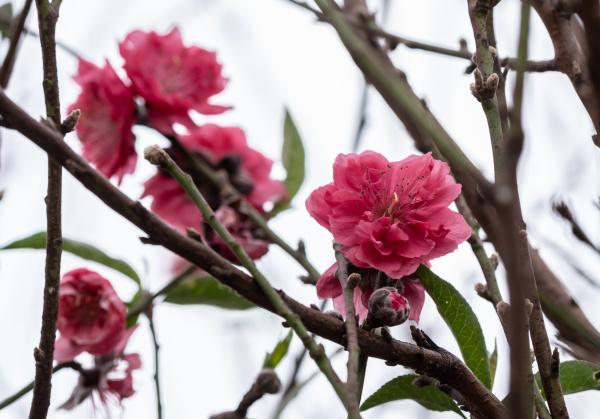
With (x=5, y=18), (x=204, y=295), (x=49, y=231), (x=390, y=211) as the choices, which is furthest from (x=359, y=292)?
(x=5, y=18)

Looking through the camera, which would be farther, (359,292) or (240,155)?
(240,155)

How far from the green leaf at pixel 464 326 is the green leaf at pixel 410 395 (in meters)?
0.06

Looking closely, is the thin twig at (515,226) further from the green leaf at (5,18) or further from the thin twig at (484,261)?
the green leaf at (5,18)

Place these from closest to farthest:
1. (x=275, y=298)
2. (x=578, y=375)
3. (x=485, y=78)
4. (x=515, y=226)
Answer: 1. (x=515, y=226)
2. (x=275, y=298)
3. (x=485, y=78)
4. (x=578, y=375)

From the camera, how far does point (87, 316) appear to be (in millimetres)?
1426

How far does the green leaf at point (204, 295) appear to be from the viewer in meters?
1.61

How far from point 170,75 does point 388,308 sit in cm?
102

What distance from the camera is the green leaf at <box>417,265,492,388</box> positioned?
103cm

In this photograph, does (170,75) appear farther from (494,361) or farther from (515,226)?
(515,226)

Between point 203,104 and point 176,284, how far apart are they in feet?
1.42

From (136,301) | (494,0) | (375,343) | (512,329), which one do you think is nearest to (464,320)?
(375,343)

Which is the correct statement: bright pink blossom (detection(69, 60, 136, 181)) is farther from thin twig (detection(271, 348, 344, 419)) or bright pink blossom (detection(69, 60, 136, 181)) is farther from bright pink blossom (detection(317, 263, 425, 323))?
bright pink blossom (detection(317, 263, 425, 323))

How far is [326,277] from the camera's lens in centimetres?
102

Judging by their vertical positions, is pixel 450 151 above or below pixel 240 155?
below
